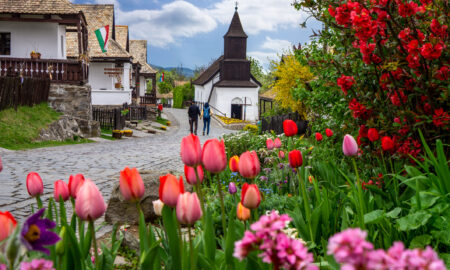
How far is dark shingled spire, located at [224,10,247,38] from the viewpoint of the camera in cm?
5044

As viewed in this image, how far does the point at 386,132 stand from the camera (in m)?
3.86

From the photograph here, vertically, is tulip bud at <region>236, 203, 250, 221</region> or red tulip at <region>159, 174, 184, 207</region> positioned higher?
red tulip at <region>159, 174, 184, 207</region>

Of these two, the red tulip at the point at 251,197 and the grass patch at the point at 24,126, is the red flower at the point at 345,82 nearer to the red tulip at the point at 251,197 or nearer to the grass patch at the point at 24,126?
the red tulip at the point at 251,197

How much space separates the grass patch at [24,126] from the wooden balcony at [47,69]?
2.52 metres

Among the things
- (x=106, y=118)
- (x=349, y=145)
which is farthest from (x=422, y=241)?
(x=106, y=118)

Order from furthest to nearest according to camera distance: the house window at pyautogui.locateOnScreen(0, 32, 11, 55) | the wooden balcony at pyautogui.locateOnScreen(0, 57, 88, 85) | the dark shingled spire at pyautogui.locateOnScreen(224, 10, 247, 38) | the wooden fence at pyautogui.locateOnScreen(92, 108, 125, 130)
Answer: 1. the dark shingled spire at pyautogui.locateOnScreen(224, 10, 247, 38)
2. the wooden fence at pyautogui.locateOnScreen(92, 108, 125, 130)
3. the house window at pyautogui.locateOnScreen(0, 32, 11, 55)
4. the wooden balcony at pyautogui.locateOnScreen(0, 57, 88, 85)

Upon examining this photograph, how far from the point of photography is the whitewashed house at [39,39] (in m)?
19.7

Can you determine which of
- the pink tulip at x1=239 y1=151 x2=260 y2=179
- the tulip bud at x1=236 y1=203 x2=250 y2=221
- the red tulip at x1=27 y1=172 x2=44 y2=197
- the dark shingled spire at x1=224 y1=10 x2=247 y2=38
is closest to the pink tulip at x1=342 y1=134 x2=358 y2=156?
the pink tulip at x1=239 y1=151 x2=260 y2=179

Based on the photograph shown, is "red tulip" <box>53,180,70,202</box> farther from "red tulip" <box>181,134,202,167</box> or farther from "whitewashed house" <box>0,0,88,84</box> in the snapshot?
"whitewashed house" <box>0,0,88,84</box>

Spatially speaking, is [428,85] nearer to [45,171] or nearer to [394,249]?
[394,249]

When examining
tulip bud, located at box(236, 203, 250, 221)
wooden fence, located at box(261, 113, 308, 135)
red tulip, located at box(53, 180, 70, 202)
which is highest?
red tulip, located at box(53, 180, 70, 202)

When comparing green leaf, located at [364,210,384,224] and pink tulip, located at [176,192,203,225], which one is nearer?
pink tulip, located at [176,192,203,225]

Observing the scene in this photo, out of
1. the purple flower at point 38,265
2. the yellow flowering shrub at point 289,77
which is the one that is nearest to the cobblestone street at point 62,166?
the purple flower at point 38,265

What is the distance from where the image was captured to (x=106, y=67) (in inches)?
1225
